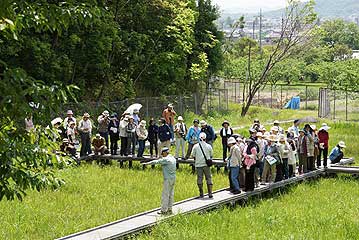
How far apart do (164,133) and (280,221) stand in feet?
25.6

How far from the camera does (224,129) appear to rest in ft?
78.6

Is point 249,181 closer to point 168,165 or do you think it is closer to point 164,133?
point 168,165

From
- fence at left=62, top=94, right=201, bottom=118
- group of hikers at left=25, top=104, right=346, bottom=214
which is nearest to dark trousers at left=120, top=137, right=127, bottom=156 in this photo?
group of hikers at left=25, top=104, right=346, bottom=214

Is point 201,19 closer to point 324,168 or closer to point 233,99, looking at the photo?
point 233,99

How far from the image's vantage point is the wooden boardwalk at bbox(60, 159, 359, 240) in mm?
14256

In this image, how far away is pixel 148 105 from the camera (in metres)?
38.7

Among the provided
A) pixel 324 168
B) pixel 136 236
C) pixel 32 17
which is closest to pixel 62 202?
pixel 136 236

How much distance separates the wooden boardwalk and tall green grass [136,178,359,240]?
0.29m

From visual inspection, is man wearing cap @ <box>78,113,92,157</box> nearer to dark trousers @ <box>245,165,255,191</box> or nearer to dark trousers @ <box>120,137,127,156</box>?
dark trousers @ <box>120,137,127,156</box>

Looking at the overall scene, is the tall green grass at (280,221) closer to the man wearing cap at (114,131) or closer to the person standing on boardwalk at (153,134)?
the person standing on boardwalk at (153,134)

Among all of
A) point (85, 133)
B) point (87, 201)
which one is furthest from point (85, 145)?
point (87, 201)

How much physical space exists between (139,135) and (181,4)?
2002 cm

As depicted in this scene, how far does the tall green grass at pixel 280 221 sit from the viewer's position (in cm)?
1501

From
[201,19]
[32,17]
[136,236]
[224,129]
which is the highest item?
[201,19]
